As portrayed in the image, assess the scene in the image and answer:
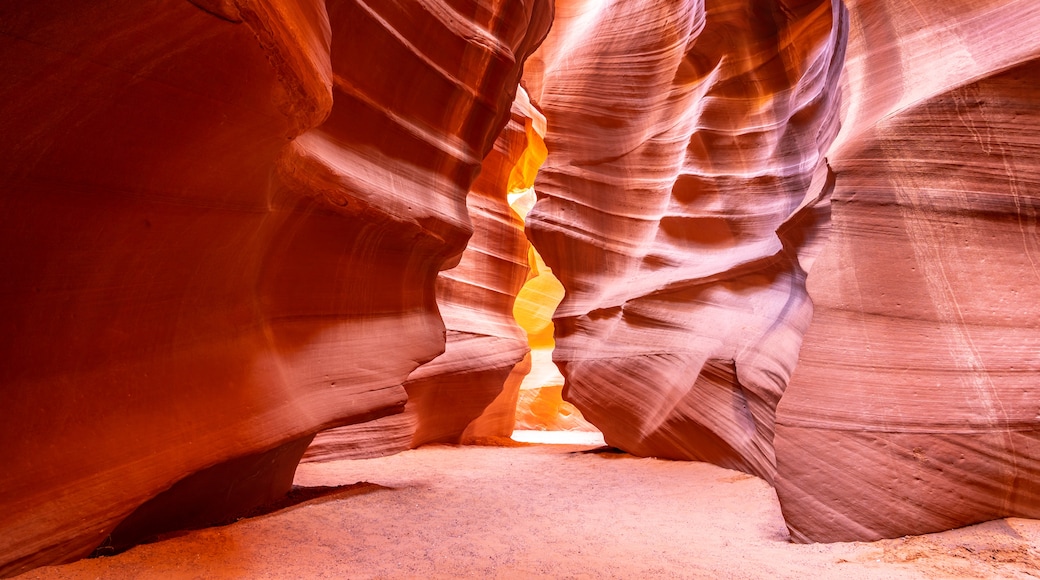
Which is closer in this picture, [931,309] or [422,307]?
[931,309]

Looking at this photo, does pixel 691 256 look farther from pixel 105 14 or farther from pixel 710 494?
pixel 105 14

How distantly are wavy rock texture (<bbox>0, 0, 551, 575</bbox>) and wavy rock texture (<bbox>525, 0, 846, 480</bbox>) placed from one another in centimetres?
253

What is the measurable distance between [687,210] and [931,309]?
3152 mm

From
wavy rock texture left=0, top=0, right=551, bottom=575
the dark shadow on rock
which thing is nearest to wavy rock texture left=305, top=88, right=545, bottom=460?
the dark shadow on rock

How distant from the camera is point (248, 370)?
2.75 metres

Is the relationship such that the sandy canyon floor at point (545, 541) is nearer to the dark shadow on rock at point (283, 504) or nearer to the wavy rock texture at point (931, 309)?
the dark shadow on rock at point (283, 504)

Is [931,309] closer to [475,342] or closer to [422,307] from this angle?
[422,307]

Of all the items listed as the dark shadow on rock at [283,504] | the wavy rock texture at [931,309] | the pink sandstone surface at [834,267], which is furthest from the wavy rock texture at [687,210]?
the dark shadow on rock at [283,504]

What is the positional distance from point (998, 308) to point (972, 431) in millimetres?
548

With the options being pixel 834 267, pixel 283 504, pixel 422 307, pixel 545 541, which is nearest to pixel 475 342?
pixel 422 307

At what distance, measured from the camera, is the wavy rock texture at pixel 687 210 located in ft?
14.6

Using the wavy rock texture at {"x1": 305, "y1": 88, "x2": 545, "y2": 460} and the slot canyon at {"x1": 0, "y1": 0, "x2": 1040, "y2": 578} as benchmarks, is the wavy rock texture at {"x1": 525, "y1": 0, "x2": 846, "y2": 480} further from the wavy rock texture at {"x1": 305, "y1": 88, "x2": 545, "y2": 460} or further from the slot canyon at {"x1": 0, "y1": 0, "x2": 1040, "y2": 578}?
the wavy rock texture at {"x1": 305, "y1": 88, "x2": 545, "y2": 460}

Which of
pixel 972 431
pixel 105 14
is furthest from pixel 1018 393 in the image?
pixel 105 14

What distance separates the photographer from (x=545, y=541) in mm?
2633
